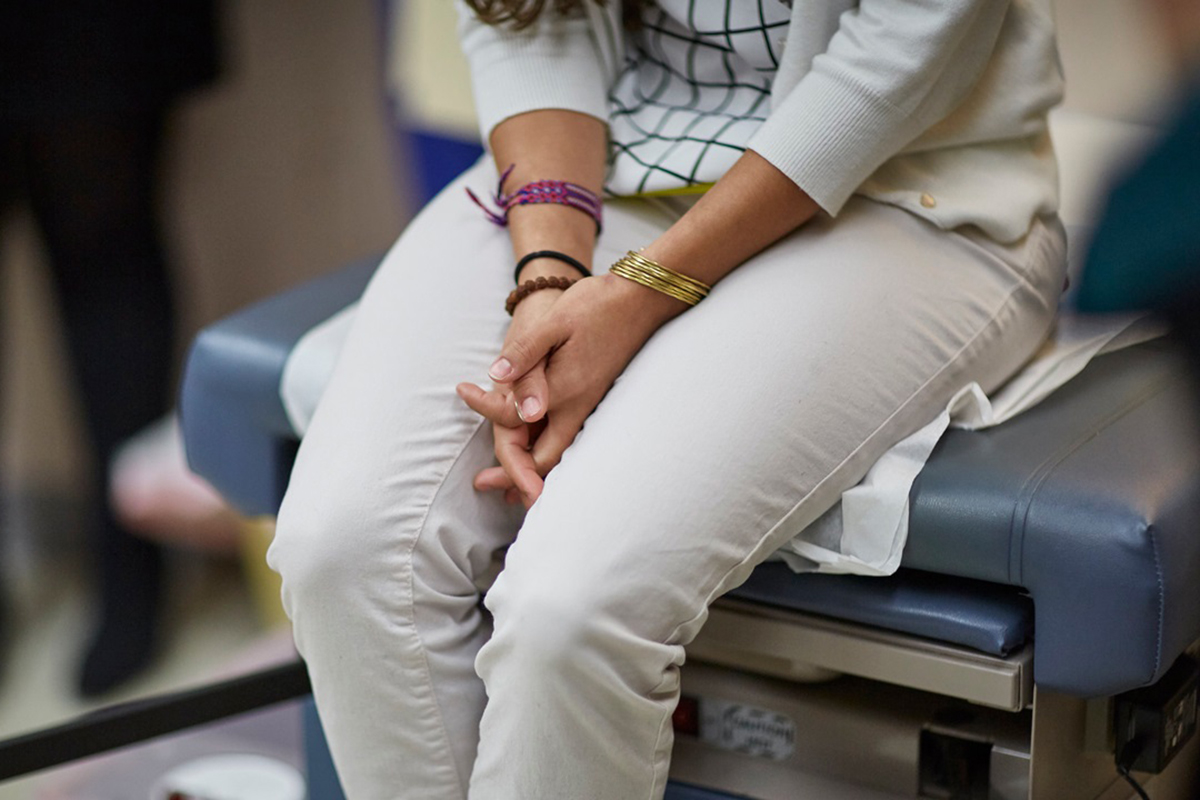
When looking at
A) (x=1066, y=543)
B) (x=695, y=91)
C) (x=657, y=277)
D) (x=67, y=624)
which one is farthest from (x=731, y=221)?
(x=67, y=624)

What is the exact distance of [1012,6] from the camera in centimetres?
86

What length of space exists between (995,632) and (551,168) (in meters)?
0.40

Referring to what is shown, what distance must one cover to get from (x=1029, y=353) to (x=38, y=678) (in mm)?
1151

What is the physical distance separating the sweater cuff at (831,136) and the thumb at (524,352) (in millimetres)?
167

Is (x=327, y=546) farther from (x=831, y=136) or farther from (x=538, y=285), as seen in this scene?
(x=831, y=136)

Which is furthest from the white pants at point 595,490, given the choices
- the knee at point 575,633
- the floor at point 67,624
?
the floor at point 67,624

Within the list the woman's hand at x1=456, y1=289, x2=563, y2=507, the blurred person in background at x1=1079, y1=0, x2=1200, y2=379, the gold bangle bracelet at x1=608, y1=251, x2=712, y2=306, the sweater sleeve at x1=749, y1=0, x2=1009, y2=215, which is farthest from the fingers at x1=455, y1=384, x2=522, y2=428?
the blurred person in background at x1=1079, y1=0, x2=1200, y2=379

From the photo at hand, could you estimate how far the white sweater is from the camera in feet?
2.64

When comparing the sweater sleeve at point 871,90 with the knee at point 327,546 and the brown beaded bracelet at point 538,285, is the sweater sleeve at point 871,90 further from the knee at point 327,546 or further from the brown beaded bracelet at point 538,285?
the knee at point 327,546

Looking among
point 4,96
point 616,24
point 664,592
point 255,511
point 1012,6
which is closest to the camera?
point 664,592

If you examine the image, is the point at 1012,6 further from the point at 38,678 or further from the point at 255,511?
the point at 38,678

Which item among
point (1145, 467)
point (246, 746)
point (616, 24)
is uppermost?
point (616, 24)

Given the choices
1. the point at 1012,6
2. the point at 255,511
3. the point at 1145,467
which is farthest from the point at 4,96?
the point at 1145,467

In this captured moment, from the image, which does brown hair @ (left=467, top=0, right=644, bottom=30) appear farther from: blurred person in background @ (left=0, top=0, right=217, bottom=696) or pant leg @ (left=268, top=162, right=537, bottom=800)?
blurred person in background @ (left=0, top=0, right=217, bottom=696)
